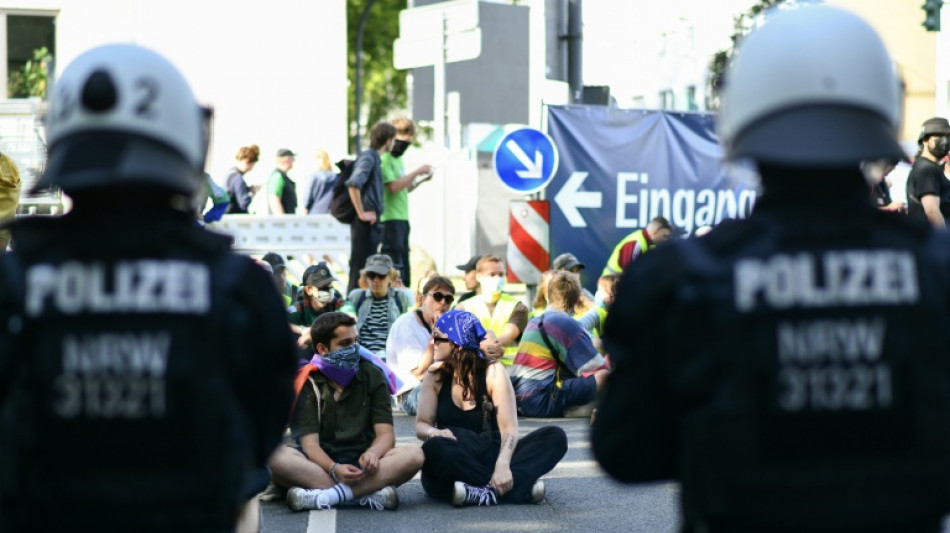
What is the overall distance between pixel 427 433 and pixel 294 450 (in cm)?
73

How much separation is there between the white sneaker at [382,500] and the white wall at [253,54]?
18568 mm

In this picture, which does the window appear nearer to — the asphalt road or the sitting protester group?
the sitting protester group

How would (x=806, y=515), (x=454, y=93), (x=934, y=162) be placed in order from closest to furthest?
(x=806, y=515) → (x=934, y=162) → (x=454, y=93)

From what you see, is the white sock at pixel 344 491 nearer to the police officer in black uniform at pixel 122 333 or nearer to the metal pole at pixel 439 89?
the police officer in black uniform at pixel 122 333

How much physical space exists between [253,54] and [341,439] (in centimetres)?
2036

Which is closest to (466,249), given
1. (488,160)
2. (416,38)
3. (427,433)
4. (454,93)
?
(488,160)

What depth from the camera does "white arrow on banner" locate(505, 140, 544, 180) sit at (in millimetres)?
16000

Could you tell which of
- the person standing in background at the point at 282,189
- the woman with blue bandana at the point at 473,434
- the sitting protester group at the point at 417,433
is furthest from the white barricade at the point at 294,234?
the woman with blue bandana at the point at 473,434

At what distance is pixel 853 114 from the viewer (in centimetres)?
299

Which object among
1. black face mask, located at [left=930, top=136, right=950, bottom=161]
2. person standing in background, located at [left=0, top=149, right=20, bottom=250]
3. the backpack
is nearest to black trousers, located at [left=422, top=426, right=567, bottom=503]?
person standing in background, located at [left=0, top=149, right=20, bottom=250]

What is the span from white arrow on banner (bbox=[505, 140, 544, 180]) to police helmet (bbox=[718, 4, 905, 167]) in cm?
1292

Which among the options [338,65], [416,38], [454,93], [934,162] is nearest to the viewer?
[934,162]

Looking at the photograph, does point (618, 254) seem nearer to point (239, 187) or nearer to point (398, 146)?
point (398, 146)

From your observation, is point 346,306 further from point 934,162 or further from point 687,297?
point 687,297
